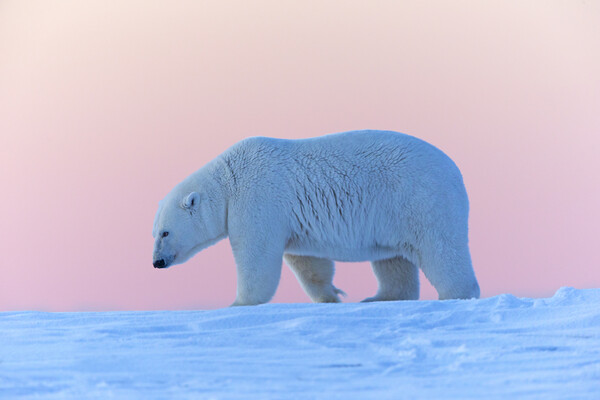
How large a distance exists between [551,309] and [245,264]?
11.6ft

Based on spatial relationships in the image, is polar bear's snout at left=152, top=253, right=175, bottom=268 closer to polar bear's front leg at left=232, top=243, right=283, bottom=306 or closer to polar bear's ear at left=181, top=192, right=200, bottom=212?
polar bear's ear at left=181, top=192, right=200, bottom=212

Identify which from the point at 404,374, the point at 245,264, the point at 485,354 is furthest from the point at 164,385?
the point at 245,264

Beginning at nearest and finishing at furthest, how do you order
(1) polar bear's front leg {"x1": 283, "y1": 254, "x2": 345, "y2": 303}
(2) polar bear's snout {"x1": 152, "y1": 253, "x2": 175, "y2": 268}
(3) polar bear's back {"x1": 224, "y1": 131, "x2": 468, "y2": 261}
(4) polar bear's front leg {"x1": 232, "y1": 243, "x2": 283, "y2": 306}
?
1. (4) polar bear's front leg {"x1": 232, "y1": 243, "x2": 283, "y2": 306}
2. (3) polar bear's back {"x1": 224, "y1": 131, "x2": 468, "y2": 261}
3. (2) polar bear's snout {"x1": 152, "y1": 253, "x2": 175, "y2": 268}
4. (1) polar bear's front leg {"x1": 283, "y1": 254, "x2": 345, "y2": 303}

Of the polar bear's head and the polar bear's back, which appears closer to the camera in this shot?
the polar bear's back

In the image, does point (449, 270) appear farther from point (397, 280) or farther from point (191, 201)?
point (191, 201)

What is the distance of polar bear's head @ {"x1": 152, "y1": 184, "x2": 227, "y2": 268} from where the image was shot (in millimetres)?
8023

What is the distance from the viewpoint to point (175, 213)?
320 inches

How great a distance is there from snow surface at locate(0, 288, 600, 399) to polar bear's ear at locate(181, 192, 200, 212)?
2569 mm

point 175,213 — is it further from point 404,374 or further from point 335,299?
point 404,374

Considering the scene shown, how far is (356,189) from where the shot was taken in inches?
309

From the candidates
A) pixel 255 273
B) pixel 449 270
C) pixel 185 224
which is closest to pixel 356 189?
pixel 449 270

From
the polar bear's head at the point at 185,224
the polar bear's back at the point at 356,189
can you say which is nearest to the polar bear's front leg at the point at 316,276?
the polar bear's back at the point at 356,189

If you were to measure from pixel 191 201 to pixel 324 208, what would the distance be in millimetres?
1573

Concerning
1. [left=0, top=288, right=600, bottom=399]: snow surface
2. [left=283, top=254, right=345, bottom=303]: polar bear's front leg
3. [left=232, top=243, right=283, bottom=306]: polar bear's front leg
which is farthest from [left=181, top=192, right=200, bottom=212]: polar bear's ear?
[left=0, top=288, right=600, bottom=399]: snow surface
